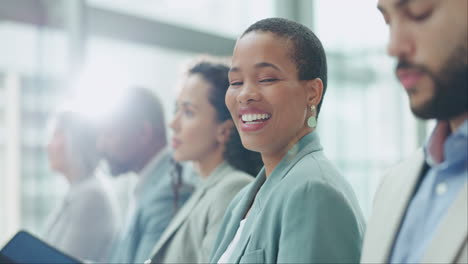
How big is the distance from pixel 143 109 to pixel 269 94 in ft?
3.90

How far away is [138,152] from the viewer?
7.72 ft

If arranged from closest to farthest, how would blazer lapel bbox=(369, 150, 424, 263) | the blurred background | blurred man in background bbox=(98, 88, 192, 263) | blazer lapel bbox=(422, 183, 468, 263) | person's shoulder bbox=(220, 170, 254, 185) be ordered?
blazer lapel bbox=(422, 183, 468, 263) → blazer lapel bbox=(369, 150, 424, 263) → person's shoulder bbox=(220, 170, 254, 185) → blurred man in background bbox=(98, 88, 192, 263) → the blurred background

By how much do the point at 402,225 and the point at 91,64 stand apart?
89.9 inches

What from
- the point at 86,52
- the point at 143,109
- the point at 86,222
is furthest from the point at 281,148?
the point at 86,52

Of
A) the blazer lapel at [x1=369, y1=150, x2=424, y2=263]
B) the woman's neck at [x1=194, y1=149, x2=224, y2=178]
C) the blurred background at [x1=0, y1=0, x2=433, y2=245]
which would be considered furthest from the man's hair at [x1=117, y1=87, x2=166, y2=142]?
the blazer lapel at [x1=369, y1=150, x2=424, y2=263]

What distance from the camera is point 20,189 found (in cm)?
276

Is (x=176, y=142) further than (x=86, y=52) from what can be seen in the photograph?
No

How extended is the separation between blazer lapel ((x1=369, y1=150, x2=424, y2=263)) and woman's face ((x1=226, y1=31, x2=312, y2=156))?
0.36m

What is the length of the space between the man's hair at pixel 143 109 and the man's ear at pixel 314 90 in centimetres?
119

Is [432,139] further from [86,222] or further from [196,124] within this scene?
[86,222]

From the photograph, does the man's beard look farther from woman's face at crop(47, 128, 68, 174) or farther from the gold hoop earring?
woman's face at crop(47, 128, 68, 174)

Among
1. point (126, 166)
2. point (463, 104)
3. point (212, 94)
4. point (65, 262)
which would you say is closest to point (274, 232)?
point (463, 104)

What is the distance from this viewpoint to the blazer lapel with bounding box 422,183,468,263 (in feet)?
2.40

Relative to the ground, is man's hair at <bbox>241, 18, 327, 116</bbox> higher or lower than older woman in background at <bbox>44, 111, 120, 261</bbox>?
higher
